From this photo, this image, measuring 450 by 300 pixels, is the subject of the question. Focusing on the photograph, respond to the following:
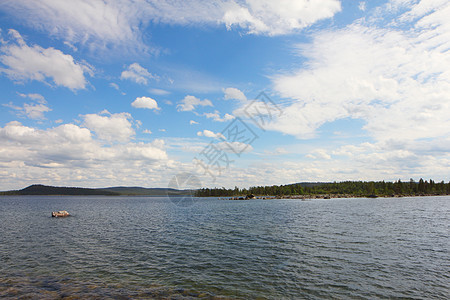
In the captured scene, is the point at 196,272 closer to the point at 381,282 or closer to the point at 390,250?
the point at 381,282

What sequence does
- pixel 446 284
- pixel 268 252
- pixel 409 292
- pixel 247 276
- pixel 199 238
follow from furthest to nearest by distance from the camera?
pixel 199 238 < pixel 268 252 < pixel 247 276 < pixel 446 284 < pixel 409 292

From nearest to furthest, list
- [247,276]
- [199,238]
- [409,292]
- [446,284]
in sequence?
[409,292] < [446,284] < [247,276] < [199,238]

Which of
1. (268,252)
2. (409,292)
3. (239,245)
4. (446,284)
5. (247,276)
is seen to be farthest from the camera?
(239,245)

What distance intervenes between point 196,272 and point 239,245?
13.4 meters

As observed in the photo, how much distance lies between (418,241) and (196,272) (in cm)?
3798

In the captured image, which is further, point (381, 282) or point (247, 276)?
point (247, 276)

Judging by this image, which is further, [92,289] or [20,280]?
[20,280]

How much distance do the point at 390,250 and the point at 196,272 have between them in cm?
2761

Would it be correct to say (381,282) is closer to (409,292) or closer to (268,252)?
(409,292)

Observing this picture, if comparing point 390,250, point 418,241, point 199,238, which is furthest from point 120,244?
point 418,241

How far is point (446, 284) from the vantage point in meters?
22.4

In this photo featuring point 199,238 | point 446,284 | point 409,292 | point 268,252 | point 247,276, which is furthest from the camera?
point 199,238

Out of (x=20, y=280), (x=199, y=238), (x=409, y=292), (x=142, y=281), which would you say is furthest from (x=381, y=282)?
(x=20, y=280)

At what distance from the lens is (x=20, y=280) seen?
23.5m
